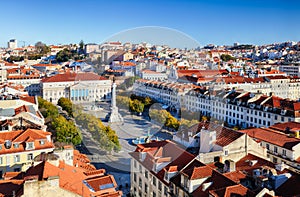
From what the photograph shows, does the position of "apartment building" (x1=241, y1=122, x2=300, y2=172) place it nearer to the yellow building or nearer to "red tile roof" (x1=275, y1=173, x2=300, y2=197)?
"red tile roof" (x1=275, y1=173, x2=300, y2=197)

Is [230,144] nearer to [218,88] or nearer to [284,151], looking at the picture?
[284,151]

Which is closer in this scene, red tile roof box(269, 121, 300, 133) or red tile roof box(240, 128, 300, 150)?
red tile roof box(240, 128, 300, 150)

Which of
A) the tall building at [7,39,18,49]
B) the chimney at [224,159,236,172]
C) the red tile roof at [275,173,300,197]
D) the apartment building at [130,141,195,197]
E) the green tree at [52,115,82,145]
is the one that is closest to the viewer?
the apartment building at [130,141,195,197]

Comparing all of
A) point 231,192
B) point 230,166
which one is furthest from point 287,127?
point 231,192

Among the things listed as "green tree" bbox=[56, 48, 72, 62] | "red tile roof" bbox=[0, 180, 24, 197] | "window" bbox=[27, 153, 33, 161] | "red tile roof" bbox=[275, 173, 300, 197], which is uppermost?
"green tree" bbox=[56, 48, 72, 62]

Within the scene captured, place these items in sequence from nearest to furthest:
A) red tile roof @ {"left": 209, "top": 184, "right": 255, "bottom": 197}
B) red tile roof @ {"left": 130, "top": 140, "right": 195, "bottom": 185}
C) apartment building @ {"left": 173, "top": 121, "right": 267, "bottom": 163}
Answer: red tile roof @ {"left": 130, "top": 140, "right": 195, "bottom": 185} < red tile roof @ {"left": 209, "top": 184, "right": 255, "bottom": 197} < apartment building @ {"left": 173, "top": 121, "right": 267, "bottom": 163}

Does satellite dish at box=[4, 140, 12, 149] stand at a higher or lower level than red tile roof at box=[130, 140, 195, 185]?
lower

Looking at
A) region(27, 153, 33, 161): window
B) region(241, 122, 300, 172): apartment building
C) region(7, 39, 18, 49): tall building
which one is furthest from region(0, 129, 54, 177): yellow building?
→ region(7, 39, 18, 49): tall building

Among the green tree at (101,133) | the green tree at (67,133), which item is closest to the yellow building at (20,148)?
the green tree at (101,133)

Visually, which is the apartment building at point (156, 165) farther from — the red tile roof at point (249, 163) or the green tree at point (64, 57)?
the green tree at point (64, 57)

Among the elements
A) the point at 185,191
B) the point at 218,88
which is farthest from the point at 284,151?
the point at 218,88
